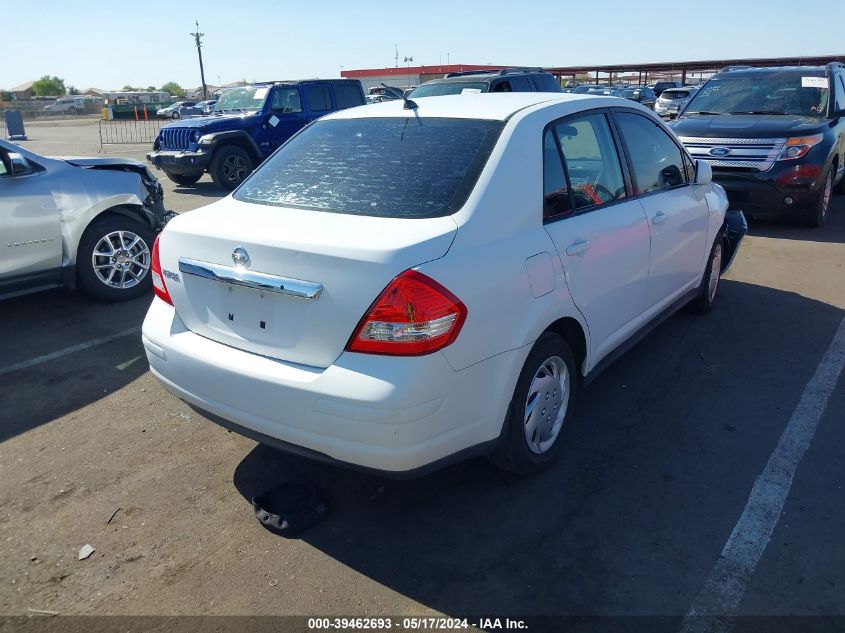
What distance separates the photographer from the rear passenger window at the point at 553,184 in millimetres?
3287

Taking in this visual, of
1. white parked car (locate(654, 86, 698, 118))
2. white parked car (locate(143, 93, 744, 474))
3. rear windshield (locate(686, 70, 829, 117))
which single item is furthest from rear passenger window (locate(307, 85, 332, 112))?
white parked car (locate(654, 86, 698, 118))

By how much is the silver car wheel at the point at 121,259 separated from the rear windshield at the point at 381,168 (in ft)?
9.92

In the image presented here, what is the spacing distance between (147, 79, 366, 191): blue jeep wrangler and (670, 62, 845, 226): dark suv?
7.12 meters

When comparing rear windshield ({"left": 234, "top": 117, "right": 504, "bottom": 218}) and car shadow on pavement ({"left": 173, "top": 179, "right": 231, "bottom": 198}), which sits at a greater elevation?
rear windshield ({"left": 234, "top": 117, "right": 504, "bottom": 218})

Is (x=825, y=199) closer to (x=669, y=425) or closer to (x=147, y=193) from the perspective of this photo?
(x=669, y=425)

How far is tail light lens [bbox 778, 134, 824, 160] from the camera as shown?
824 cm

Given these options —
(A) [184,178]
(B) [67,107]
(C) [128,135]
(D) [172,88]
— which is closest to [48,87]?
(D) [172,88]

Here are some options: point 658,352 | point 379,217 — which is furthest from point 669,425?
point 379,217

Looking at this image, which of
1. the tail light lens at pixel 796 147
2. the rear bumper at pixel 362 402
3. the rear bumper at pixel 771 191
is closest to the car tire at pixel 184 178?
the rear bumper at pixel 771 191

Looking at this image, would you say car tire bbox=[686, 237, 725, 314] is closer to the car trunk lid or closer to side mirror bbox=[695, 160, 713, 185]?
side mirror bbox=[695, 160, 713, 185]

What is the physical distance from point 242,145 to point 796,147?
366 inches

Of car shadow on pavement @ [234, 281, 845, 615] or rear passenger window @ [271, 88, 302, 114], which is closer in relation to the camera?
car shadow on pavement @ [234, 281, 845, 615]

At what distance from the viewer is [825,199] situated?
29.5 feet

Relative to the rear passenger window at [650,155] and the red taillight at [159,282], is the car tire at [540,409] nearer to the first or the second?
the rear passenger window at [650,155]
